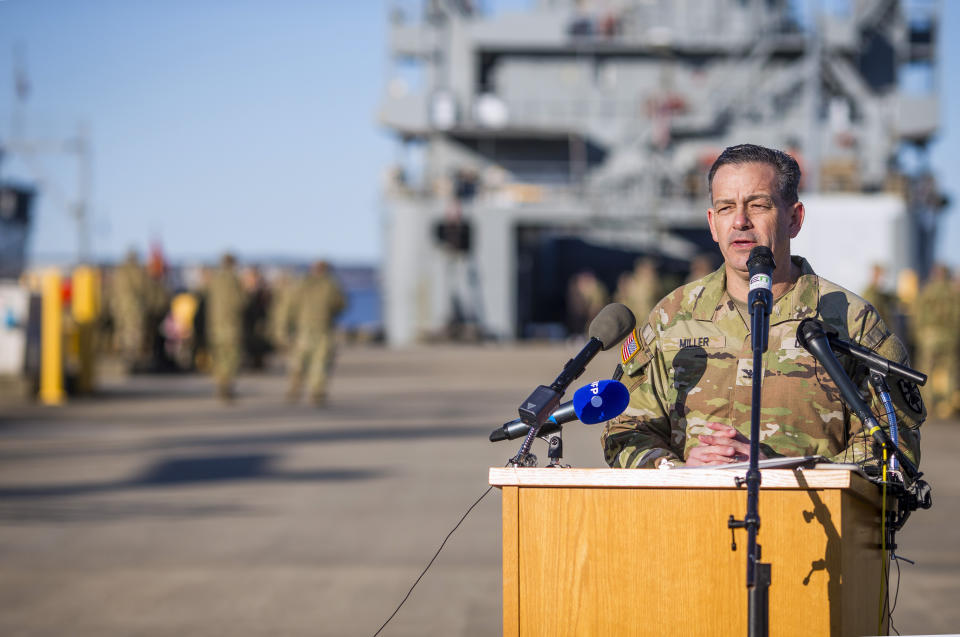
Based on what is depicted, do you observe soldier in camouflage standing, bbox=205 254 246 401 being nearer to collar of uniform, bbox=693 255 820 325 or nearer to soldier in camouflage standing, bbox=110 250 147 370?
soldier in camouflage standing, bbox=110 250 147 370

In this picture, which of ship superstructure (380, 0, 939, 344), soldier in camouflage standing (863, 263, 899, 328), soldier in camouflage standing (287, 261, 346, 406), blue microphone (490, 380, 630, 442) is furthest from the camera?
ship superstructure (380, 0, 939, 344)

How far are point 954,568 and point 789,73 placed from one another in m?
42.7

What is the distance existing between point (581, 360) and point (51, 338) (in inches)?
699

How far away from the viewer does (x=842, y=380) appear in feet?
9.72

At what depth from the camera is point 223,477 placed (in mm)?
11438

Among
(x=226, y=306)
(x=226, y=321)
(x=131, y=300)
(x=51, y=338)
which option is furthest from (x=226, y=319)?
(x=131, y=300)

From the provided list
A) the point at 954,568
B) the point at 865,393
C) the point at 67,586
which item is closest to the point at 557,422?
the point at 865,393

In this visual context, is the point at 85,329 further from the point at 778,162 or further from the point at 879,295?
the point at 778,162

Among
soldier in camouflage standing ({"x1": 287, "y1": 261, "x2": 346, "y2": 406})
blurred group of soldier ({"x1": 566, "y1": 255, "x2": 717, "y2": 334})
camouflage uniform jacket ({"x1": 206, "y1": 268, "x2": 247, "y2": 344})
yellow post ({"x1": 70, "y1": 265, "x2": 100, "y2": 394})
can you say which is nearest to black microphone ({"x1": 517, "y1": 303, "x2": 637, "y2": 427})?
soldier in camouflage standing ({"x1": 287, "y1": 261, "x2": 346, "y2": 406})

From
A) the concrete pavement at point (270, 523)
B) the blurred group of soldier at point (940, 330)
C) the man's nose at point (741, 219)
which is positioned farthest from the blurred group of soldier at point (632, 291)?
the man's nose at point (741, 219)

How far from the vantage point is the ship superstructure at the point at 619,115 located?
45.6 metres

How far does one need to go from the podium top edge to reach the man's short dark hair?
918 millimetres

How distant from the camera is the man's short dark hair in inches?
138

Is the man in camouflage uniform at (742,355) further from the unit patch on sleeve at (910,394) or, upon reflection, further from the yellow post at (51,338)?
the yellow post at (51,338)
